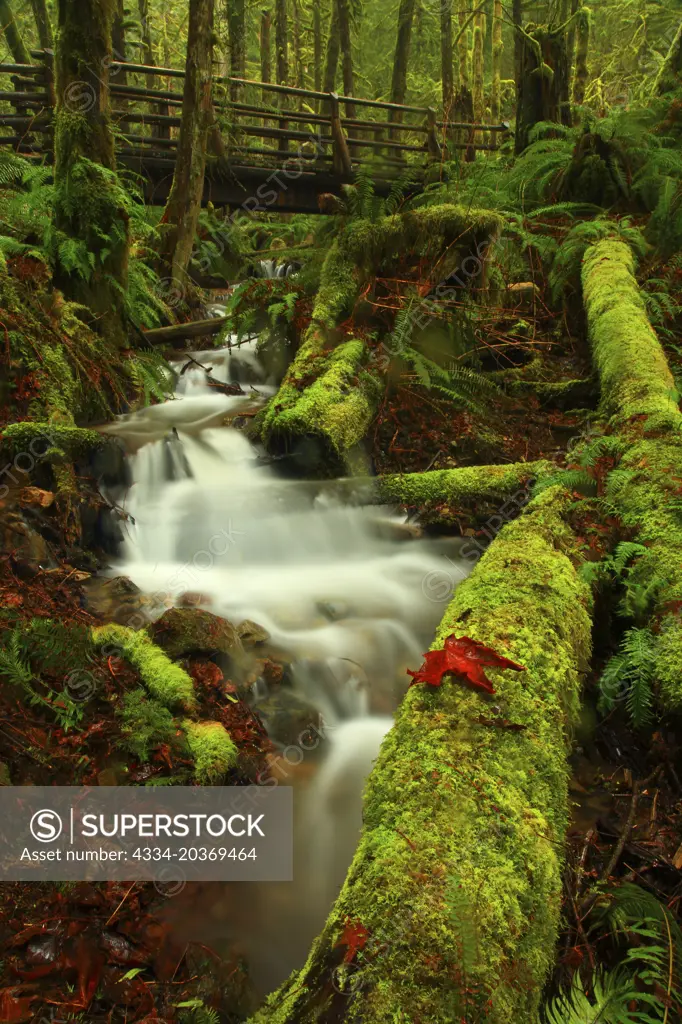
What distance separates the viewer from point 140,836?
2.88 m

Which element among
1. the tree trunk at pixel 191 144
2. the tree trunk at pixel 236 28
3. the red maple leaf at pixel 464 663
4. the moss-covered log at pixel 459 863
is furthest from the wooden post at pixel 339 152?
the red maple leaf at pixel 464 663

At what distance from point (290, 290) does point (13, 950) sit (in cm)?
670

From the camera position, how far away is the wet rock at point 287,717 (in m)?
3.69

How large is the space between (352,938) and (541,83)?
1279 centimetres

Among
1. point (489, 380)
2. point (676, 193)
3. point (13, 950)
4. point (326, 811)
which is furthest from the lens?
point (676, 193)

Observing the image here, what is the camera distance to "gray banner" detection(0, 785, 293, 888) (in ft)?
8.75

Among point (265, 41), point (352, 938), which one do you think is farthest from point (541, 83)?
point (265, 41)

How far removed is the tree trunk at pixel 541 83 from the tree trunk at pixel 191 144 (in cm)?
496

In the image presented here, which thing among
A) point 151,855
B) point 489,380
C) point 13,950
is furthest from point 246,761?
point 489,380

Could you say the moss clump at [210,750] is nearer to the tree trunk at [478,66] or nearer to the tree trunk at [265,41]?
the tree trunk at [478,66]

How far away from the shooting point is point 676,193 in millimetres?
7566

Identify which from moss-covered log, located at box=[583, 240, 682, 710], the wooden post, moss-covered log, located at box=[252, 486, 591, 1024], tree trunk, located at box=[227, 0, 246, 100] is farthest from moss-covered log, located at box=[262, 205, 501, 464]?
tree trunk, located at box=[227, 0, 246, 100]

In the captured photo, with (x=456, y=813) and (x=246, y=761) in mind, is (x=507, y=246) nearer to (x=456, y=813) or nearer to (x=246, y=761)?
(x=246, y=761)

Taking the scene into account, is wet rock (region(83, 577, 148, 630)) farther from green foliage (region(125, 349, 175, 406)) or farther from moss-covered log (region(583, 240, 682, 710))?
green foliage (region(125, 349, 175, 406))
